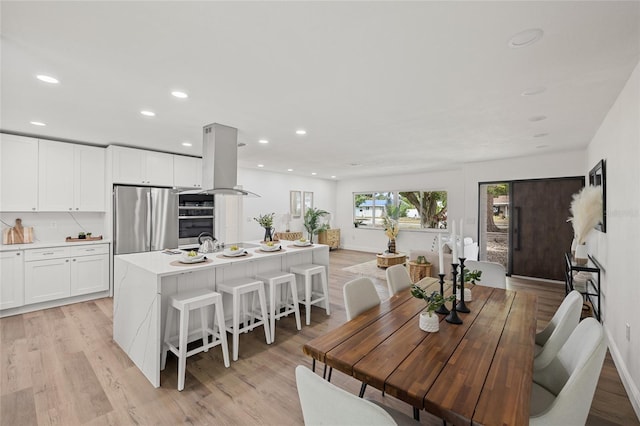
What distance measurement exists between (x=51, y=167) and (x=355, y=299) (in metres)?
4.90

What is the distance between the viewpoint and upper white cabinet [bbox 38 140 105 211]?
13.5 ft

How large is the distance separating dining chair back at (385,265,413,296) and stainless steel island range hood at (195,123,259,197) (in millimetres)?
1906

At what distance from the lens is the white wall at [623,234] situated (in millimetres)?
2133

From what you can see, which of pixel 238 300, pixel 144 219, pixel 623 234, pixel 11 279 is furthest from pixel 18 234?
pixel 623 234

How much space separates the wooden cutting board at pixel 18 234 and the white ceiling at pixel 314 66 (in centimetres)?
138

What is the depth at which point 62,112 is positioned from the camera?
3111 mm

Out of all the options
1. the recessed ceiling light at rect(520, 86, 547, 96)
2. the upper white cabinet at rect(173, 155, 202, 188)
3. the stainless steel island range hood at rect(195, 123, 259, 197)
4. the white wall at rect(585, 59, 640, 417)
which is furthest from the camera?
the upper white cabinet at rect(173, 155, 202, 188)

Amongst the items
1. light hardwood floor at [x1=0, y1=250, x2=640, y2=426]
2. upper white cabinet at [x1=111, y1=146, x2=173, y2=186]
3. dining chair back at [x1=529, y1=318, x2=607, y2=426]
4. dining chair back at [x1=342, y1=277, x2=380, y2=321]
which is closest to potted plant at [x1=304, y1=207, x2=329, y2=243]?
upper white cabinet at [x1=111, y1=146, x2=173, y2=186]

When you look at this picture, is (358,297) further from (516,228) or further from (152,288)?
(516,228)

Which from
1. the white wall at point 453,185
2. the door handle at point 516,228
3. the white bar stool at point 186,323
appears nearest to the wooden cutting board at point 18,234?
the white bar stool at point 186,323

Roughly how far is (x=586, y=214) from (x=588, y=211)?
4 cm

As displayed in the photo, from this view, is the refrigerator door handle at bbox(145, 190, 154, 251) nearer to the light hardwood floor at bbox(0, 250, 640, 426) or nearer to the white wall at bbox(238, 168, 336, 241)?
the light hardwood floor at bbox(0, 250, 640, 426)

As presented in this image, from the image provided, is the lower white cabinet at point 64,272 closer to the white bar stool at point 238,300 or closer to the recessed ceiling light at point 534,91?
the white bar stool at point 238,300

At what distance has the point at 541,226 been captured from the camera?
5645 millimetres
